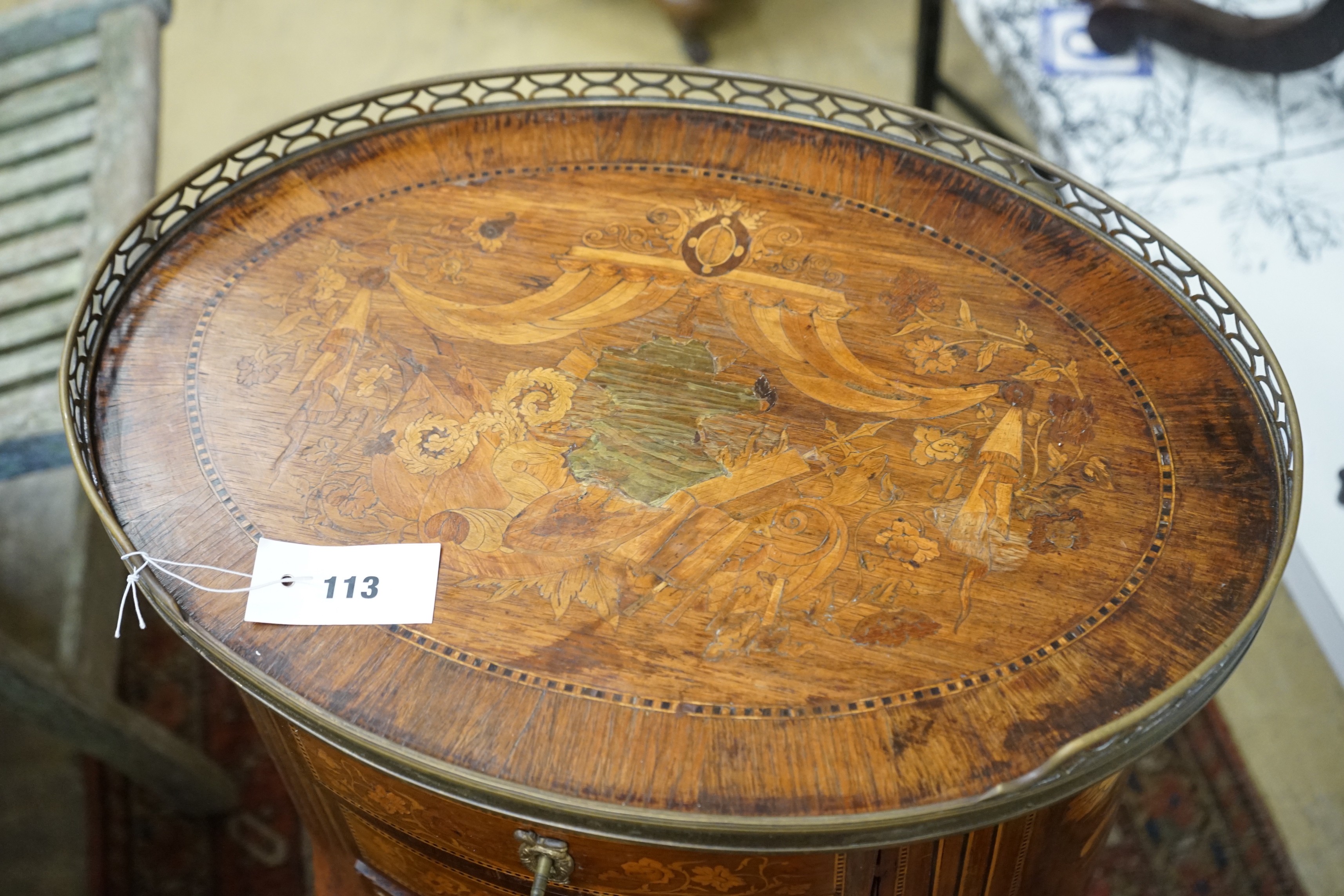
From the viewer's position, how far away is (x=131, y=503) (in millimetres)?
1212

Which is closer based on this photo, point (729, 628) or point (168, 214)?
point (729, 628)

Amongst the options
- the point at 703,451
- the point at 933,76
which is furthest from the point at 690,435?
the point at 933,76

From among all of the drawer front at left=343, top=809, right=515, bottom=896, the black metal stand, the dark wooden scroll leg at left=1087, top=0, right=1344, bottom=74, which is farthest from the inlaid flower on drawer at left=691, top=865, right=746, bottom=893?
the black metal stand

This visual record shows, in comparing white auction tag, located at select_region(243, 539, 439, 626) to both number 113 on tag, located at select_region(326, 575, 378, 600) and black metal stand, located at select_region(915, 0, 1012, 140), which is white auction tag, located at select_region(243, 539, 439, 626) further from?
black metal stand, located at select_region(915, 0, 1012, 140)

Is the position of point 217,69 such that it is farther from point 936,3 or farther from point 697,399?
point 697,399

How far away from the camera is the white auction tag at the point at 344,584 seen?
113cm

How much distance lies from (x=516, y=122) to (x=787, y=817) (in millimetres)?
1045

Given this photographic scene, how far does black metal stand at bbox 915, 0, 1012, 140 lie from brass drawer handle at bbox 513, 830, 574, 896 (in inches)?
80.8

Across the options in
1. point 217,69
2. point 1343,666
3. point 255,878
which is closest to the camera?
point 1343,666

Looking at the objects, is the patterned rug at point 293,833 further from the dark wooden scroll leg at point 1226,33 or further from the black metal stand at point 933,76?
the black metal stand at point 933,76

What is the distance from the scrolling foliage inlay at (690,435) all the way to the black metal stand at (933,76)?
1.35 meters

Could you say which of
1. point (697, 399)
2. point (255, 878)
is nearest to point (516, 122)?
point (697, 399)

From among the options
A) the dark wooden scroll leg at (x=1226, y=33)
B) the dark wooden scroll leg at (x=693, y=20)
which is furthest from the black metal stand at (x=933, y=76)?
the dark wooden scroll leg at (x=693, y=20)

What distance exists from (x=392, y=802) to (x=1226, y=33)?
193 centimetres
